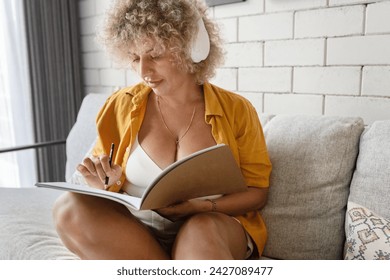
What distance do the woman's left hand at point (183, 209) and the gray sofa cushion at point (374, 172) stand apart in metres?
0.44

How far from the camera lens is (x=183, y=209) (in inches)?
42.1

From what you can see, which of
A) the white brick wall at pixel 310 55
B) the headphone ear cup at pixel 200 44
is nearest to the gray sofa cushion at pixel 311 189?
the white brick wall at pixel 310 55

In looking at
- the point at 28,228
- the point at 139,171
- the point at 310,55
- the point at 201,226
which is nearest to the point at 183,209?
the point at 201,226

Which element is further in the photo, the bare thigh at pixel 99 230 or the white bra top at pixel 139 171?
the white bra top at pixel 139 171

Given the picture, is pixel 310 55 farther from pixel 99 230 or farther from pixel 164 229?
pixel 99 230

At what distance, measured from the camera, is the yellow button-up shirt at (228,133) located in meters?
1.21

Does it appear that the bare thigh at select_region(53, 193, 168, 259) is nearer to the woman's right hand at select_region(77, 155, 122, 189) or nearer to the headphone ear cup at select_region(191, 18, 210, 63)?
the woman's right hand at select_region(77, 155, 122, 189)

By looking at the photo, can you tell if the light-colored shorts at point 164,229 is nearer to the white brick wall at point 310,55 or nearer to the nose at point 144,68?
the nose at point 144,68

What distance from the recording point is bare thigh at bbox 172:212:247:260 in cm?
93

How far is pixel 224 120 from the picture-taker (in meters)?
1.22

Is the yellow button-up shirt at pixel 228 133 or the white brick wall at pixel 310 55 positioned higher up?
the white brick wall at pixel 310 55

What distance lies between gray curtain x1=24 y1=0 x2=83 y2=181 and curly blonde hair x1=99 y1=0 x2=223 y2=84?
4.62ft

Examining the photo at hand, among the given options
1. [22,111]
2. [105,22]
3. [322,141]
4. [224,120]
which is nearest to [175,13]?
[105,22]

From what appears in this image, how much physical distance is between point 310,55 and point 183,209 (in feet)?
2.76
